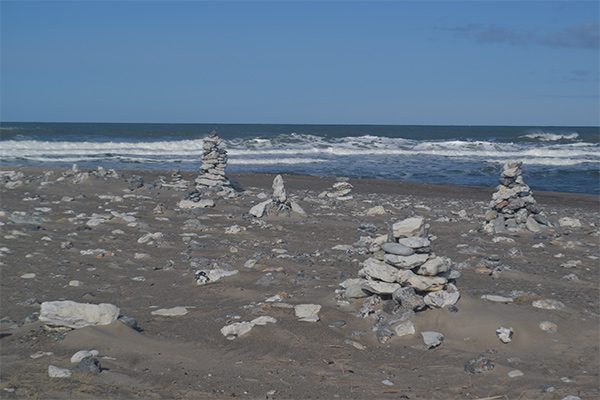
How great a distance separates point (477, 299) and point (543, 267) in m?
2.58

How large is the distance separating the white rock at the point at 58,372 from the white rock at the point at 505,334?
3561mm

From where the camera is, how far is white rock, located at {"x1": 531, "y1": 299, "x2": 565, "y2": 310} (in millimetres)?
6430

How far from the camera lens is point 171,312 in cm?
639

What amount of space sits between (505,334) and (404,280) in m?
1.09

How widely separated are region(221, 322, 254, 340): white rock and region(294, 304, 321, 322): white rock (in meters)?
0.56

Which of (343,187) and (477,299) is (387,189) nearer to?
(343,187)

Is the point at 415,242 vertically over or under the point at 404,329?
over

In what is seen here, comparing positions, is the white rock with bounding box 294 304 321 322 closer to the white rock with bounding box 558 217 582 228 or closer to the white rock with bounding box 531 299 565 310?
the white rock with bounding box 531 299 565 310

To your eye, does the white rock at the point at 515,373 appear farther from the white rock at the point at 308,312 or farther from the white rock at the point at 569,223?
the white rock at the point at 569,223

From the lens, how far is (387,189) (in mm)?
21359

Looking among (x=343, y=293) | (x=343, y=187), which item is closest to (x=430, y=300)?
(x=343, y=293)

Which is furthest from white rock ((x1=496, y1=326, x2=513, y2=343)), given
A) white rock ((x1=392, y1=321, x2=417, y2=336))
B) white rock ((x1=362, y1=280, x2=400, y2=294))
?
white rock ((x1=362, y1=280, x2=400, y2=294))

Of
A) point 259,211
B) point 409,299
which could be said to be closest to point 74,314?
point 409,299

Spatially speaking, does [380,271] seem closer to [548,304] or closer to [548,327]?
[548,327]
